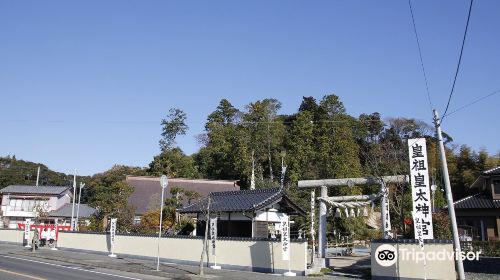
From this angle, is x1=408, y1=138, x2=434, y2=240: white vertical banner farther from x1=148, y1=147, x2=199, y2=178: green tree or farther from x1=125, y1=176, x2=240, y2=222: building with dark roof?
x1=148, y1=147, x2=199, y2=178: green tree

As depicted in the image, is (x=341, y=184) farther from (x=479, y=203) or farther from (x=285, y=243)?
(x=479, y=203)

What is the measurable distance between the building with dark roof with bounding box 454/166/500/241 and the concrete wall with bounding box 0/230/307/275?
23.4 m

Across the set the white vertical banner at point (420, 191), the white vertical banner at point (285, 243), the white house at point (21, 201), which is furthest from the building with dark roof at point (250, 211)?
the white house at point (21, 201)

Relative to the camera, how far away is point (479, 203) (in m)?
36.3

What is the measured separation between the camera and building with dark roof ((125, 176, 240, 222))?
4444 cm

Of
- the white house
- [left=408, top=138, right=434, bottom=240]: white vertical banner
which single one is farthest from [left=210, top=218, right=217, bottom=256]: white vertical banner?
the white house

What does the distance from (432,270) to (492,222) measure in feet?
84.3

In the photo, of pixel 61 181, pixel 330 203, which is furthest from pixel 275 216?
pixel 61 181

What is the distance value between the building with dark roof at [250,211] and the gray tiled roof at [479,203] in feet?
62.7

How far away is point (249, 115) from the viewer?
6122 centimetres

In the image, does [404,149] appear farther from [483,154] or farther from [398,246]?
[483,154]

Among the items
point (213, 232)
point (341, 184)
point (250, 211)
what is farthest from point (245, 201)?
point (341, 184)

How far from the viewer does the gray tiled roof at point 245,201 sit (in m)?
23.2

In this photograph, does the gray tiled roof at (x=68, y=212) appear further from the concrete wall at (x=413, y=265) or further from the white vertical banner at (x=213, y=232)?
the concrete wall at (x=413, y=265)
